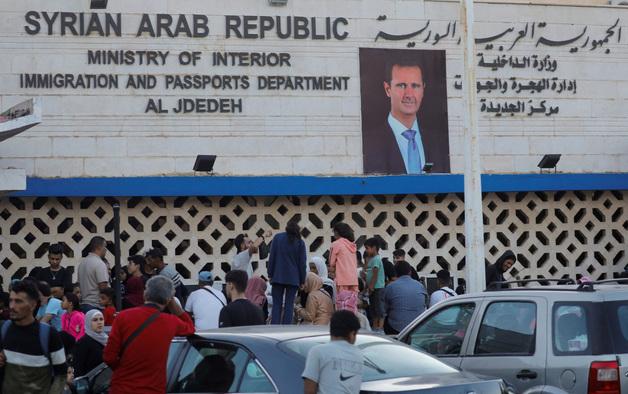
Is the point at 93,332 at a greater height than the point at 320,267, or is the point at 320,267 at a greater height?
the point at 320,267

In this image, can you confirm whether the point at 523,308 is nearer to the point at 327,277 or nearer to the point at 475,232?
the point at 475,232

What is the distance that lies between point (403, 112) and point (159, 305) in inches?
458

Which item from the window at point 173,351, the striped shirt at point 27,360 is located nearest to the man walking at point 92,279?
the window at point 173,351

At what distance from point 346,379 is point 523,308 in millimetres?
2632

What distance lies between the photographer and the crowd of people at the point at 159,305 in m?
8.41

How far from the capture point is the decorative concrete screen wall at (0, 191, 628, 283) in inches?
719

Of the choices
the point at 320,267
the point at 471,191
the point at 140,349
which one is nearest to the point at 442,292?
the point at 471,191

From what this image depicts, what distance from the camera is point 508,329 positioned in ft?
32.5

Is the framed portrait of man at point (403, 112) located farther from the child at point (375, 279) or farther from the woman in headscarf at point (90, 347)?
the woman in headscarf at point (90, 347)

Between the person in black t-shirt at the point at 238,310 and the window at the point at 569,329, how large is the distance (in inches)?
116

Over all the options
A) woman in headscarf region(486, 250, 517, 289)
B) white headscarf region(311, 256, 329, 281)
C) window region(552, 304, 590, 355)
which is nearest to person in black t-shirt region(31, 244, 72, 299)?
white headscarf region(311, 256, 329, 281)

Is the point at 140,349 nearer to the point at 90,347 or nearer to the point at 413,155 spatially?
the point at 90,347

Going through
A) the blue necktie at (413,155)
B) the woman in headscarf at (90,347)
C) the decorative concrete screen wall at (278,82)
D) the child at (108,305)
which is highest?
the decorative concrete screen wall at (278,82)

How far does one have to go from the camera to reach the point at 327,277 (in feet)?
56.4
